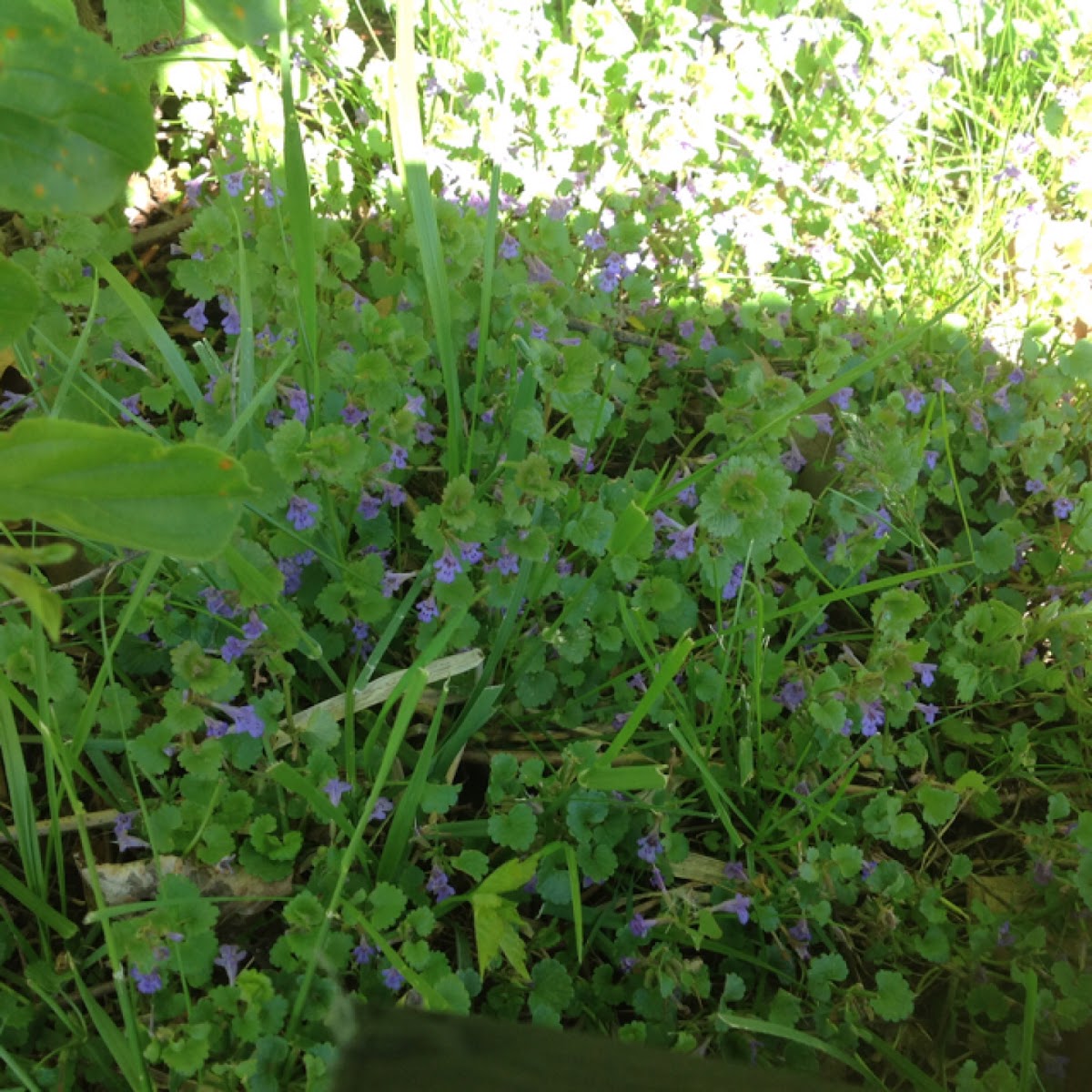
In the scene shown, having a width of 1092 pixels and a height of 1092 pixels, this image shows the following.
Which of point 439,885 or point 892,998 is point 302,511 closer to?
point 439,885

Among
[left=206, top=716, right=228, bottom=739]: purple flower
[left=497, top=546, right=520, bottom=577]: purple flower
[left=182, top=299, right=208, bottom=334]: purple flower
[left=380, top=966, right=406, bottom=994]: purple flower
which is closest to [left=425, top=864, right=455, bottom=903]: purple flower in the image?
[left=380, top=966, right=406, bottom=994]: purple flower

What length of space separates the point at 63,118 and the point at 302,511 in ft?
3.28

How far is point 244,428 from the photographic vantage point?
1955 mm

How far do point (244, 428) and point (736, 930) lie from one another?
1260 mm

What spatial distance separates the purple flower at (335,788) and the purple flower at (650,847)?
507 mm

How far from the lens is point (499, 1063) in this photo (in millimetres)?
682

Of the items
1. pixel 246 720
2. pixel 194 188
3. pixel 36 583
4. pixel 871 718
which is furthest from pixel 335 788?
pixel 194 188

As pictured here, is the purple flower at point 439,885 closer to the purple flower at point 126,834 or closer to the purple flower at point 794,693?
the purple flower at point 126,834

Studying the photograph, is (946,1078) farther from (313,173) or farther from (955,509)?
(313,173)

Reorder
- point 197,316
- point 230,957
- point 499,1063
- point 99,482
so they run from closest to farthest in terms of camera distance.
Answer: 1. point 499,1063
2. point 99,482
3. point 230,957
4. point 197,316

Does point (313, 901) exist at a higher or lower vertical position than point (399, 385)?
lower

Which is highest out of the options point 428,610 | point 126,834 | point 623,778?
point 428,610

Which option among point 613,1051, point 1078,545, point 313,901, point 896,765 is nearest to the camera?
point 613,1051

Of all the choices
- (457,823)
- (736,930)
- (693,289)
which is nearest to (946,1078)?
(736,930)
